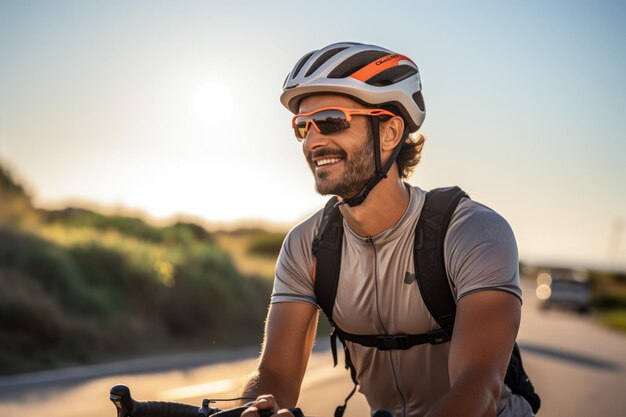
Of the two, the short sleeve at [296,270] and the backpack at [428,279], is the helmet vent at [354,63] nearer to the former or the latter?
the backpack at [428,279]

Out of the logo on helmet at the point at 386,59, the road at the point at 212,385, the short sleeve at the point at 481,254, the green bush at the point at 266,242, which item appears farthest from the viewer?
the green bush at the point at 266,242

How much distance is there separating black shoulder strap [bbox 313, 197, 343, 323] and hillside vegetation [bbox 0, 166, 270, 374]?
32.6ft

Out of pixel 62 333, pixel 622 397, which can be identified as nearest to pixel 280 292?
pixel 622 397

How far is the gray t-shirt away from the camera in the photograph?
3787mm

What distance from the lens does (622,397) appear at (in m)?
13.9

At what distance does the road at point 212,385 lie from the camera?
10.7m

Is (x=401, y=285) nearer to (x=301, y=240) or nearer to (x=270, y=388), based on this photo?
(x=301, y=240)

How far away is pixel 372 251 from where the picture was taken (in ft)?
13.7

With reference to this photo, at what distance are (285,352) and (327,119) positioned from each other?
3.09 feet

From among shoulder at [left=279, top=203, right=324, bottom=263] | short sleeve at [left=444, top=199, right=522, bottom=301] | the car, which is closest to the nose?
shoulder at [left=279, top=203, right=324, bottom=263]

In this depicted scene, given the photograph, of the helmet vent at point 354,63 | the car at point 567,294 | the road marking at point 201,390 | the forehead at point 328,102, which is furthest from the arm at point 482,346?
the car at point 567,294

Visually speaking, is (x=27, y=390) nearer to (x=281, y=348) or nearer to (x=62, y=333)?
(x=62, y=333)

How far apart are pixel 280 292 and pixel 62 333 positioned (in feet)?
38.6

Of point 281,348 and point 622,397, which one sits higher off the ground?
point 281,348
